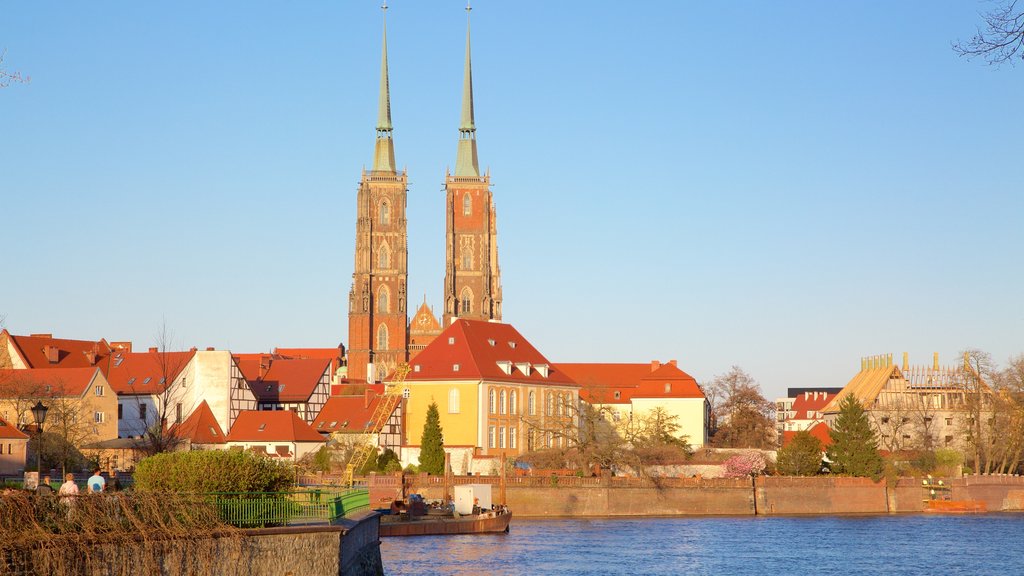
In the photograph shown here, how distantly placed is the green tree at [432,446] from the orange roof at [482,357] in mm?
4701

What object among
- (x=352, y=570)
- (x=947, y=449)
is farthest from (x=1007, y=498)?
(x=352, y=570)

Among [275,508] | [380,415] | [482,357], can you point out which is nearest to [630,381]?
[482,357]

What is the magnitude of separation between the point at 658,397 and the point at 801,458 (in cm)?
2393

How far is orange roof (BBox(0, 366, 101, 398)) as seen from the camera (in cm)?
7894

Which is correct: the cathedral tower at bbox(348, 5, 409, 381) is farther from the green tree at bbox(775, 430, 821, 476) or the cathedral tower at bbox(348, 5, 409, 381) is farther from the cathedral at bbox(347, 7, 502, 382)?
the green tree at bbox(775, 430, 821, 476)

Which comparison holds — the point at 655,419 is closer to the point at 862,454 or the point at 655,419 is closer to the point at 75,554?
the point at 862,454

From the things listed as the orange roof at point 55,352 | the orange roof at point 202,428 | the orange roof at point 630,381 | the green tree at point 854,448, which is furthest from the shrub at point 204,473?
the orange roof at point 630,381

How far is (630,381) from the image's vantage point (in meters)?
121

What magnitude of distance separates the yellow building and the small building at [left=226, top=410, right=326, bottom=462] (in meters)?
6.39

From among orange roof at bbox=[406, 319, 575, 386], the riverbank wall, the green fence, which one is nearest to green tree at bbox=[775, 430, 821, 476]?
the riverbank wall

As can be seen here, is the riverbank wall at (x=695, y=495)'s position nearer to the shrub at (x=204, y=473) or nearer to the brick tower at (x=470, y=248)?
the shrub at (x=204, y=473)

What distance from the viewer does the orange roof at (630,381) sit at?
10762 centimetres

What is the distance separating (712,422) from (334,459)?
47.6 m

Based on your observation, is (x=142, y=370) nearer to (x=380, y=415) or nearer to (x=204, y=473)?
(x=380, y=415)
